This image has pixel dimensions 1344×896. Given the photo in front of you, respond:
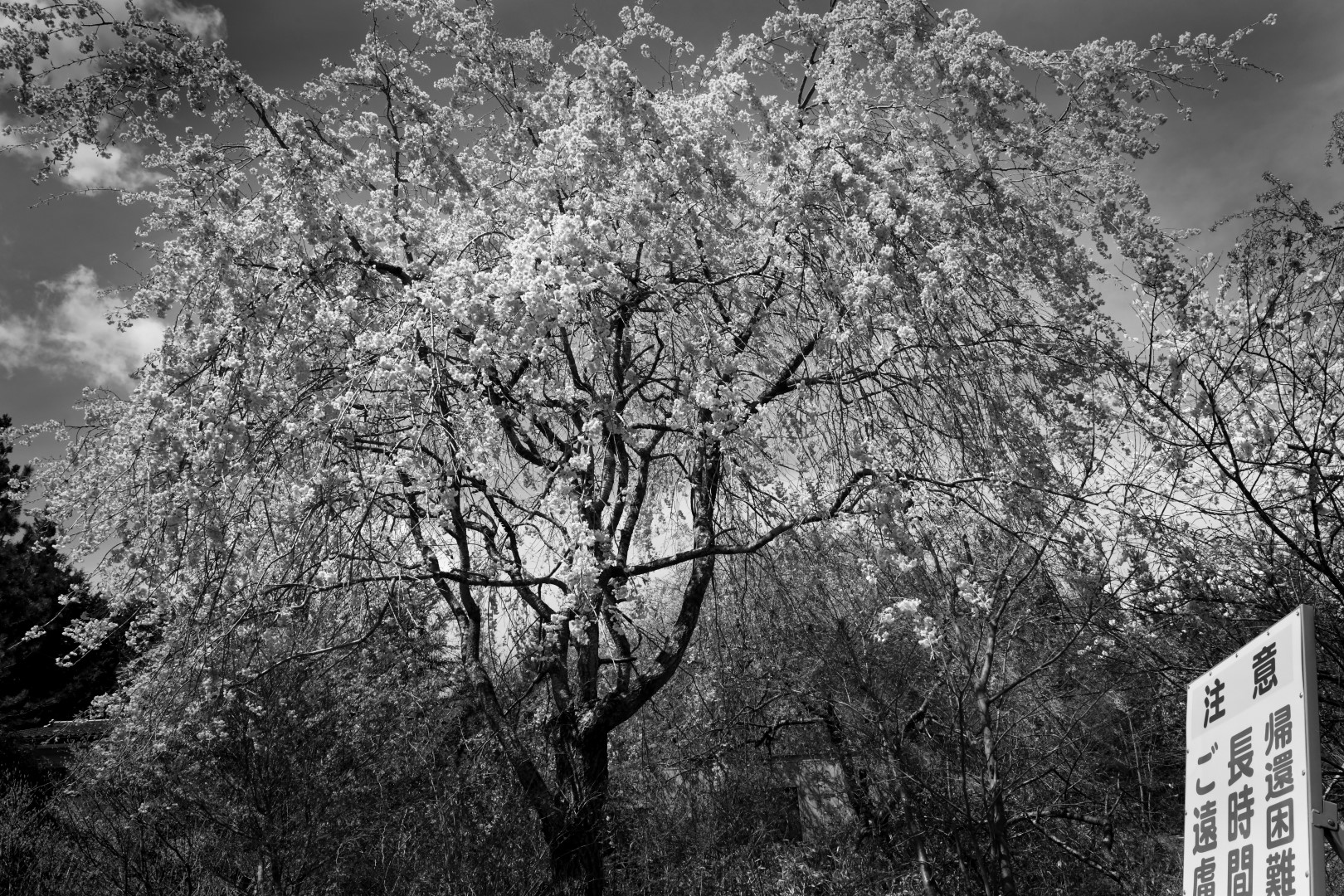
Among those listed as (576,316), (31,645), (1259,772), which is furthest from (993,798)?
(31,645)

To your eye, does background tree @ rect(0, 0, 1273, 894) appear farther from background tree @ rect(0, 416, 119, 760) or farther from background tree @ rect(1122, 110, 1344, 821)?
background tree @ rect(0, 416, 119, 760)

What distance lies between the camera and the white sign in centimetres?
197

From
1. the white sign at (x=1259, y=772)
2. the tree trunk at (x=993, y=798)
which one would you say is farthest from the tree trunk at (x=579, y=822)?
the white sign at (x=1259, y=772)

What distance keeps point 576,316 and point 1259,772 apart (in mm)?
2583

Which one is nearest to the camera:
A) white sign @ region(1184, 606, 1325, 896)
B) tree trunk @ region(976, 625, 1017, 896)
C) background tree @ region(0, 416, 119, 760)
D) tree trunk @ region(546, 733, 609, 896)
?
white sign @ region(1184, 606, 1325, 896)

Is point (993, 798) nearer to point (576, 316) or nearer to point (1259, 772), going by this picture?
point (1259, 772)

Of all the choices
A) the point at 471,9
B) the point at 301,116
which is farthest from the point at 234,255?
the point at 471,9

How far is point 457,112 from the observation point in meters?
4.80

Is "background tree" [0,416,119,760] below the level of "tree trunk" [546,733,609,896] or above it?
above

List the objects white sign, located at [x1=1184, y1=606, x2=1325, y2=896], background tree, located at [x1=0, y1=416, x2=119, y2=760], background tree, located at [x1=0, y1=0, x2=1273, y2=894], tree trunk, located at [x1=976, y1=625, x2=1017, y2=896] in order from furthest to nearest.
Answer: background tree, located at [x1=0, y1=416, x2=119, y2=760] < tree trunk, located at [x1=976, y1=625, x2=1017, y2=896] < background tree, located at [x1=0, y1=0, x2=1273, y2=894] < white sign, located at [x1=1184, y1=606, x2=1325, y2=896]

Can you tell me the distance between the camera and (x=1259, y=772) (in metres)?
2.20

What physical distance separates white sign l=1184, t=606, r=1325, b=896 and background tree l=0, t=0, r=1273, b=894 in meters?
1.14

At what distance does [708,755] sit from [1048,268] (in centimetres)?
389

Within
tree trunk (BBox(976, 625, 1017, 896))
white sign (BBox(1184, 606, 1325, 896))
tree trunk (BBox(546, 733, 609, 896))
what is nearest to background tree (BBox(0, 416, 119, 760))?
tree trunk (BBox(546, 733, 609, 896))
